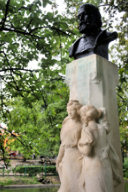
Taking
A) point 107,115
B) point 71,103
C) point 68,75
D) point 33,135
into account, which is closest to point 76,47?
point 68,75

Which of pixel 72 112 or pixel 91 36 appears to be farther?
pixel 91 36

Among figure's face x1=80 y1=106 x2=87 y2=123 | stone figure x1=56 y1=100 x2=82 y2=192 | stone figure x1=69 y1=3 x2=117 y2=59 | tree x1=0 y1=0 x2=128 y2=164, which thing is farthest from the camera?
tree x1=0 y1=0 x2=128 y2=164

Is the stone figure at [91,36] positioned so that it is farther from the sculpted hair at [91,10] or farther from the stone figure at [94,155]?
the stone figure at [94,155]

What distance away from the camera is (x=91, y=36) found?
4.80m

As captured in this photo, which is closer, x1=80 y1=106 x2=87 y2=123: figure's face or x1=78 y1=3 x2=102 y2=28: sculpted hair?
x1=80 y1=106 x2=87 y2=123: figure's face

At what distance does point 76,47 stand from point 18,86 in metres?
3.11

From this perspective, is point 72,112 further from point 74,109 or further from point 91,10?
point 91,10

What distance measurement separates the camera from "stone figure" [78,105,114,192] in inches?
129

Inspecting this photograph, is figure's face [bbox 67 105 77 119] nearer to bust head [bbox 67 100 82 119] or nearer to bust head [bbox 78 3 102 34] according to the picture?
bust head [bbox 67 100 82 119]

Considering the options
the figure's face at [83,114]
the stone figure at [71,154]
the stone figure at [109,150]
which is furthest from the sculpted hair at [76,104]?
the stone figure at [109,150]

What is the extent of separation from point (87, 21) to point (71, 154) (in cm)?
298

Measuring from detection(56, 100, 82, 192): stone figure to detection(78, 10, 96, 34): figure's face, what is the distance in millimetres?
1872

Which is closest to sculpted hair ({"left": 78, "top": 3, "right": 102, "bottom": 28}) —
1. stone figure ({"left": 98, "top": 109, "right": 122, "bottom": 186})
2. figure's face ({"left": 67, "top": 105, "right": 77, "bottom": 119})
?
figure's face ({"left": 67, "top": 105, "right": 77, "bottom": 119})

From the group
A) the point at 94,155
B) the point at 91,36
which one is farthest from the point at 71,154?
the point at 91,36
